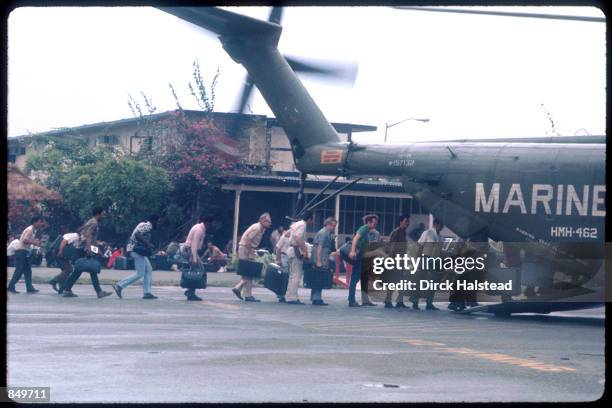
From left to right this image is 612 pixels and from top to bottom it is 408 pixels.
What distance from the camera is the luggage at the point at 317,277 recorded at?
18.0 metres

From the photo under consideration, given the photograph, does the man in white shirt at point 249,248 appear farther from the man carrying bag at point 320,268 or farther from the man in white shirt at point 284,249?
the man carrying bag at point 320,268

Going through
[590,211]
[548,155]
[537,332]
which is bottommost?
[537,332]

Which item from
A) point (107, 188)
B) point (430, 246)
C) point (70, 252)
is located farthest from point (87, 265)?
point (107, 188)

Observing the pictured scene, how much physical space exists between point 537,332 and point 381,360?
4518 mm

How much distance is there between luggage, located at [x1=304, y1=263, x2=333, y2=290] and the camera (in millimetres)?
18016

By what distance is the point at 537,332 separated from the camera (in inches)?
540

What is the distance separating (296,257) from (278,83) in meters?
3.80

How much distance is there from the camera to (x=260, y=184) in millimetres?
32312

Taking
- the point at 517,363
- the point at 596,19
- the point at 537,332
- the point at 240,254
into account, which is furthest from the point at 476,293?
the point at 596,19

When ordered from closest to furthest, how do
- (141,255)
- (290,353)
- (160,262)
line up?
1. (290,353)
2. (141,255)
3. (160,262)

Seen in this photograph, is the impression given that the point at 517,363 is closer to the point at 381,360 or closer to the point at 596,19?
the point at 381,360

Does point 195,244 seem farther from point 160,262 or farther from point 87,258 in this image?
point 160,262

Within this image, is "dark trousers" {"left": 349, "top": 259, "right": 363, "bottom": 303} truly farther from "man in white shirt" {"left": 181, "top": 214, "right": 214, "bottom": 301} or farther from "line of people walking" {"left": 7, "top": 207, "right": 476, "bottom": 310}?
"man in white shirt" {"left": 181, "top": 214, "right": 214, "bottom": 301}

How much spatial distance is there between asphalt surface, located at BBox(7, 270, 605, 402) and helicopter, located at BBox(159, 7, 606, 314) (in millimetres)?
1214
